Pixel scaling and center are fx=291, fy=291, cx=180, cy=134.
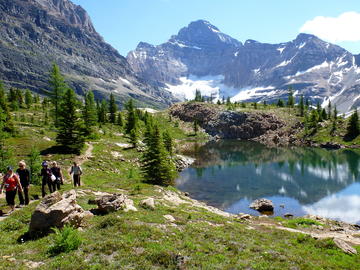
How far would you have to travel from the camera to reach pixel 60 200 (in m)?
19.3

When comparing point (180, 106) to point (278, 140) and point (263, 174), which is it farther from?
point (263, 174)

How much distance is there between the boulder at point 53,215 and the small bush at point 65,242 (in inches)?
68.2

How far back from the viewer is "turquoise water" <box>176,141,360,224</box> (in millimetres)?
49125

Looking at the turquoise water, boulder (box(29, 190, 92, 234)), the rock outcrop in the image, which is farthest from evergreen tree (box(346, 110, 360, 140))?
boulder (box(29, 190, 92, 234))

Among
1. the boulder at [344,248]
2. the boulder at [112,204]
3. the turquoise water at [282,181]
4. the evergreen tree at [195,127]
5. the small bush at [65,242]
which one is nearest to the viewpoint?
the small bush at [65,242]

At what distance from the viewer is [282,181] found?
68688 mm

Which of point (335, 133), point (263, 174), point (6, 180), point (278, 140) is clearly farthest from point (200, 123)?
point (6, 180)

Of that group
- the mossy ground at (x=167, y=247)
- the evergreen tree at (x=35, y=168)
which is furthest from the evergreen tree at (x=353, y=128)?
the evergreen tree at (x=35, y=168)

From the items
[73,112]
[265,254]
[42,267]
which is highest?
[73,112]

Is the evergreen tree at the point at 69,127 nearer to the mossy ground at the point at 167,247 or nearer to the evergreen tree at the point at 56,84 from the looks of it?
the evergreen tree at the point at 56,84

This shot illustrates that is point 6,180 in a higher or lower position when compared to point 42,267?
higher

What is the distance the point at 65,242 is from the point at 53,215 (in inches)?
111

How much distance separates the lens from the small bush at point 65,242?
50.2ft

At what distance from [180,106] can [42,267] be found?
606 feet
